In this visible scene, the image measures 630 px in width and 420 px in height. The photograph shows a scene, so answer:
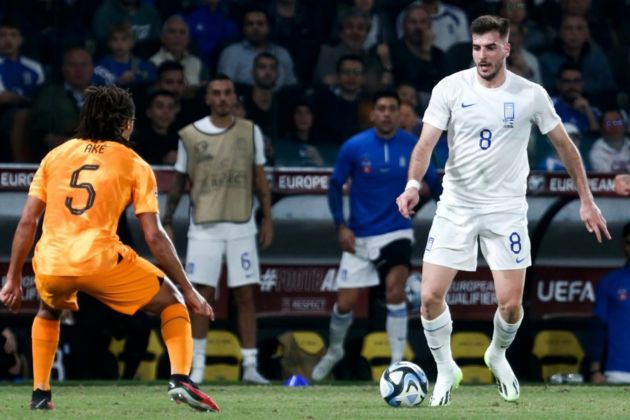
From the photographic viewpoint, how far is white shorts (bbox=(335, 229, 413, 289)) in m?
12.6

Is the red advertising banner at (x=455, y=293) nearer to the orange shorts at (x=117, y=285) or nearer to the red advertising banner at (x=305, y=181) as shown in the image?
the red advertising banner at (x=305, y=181)

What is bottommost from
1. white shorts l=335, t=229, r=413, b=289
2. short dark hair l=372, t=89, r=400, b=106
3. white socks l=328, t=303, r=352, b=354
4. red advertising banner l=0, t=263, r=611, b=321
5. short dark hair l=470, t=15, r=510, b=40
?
white socks l=328, t=303, r=352, b=354

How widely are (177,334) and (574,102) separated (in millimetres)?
6850

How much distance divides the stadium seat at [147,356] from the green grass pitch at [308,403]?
82 cm

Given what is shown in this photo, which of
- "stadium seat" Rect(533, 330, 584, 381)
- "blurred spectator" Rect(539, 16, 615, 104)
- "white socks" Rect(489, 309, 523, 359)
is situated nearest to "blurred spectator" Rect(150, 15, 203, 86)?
"blurred spectator" Rect(539, 16, 615, 104)

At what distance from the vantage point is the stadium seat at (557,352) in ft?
44.4

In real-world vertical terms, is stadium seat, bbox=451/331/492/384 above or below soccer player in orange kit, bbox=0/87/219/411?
below

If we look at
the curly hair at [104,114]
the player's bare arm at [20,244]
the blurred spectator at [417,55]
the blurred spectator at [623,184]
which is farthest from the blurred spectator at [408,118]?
the player's bare arm at [20,244]

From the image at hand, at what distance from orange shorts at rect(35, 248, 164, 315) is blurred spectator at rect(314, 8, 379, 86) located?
5675 millimetres

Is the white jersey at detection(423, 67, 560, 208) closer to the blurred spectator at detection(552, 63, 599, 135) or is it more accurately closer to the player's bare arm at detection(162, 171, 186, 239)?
the player's bare arm at detection(162, 171, 186, 239)

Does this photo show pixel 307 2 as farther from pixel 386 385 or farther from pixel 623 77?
pixel 386 385

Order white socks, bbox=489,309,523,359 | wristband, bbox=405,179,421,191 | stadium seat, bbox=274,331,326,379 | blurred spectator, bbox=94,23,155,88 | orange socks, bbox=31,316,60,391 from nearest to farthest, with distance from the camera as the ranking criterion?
orange socks, bbox=31,316,60,391
wristband, bbox=405,179,421,191
white socks, bbox=489,309,523,359
blurred spectator, bbox=94,23,155,88
stadium seat, bbox=274,331,326,379

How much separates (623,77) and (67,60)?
4943mm

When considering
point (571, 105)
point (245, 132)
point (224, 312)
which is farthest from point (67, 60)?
point (571, 105)
